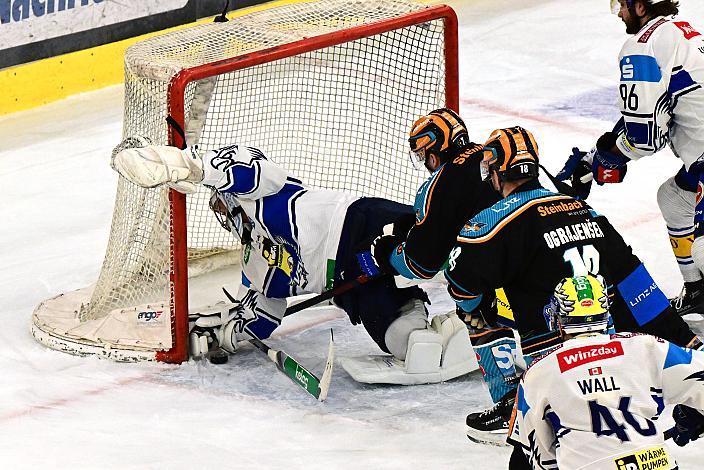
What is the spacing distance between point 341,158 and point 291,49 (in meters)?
0.65

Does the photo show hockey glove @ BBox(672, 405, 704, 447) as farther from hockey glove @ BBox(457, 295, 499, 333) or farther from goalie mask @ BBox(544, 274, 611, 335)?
hockey glove @ BBox(457, 295, 499, 333)

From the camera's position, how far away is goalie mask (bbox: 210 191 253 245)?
461 cm

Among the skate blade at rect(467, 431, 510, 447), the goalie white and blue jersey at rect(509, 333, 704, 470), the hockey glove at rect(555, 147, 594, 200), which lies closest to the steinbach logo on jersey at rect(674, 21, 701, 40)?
the hockey glove at rect(555, 147, 594, 200)

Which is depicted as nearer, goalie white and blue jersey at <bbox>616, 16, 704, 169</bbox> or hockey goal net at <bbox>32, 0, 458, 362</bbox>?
goalie white and blue jersey at <bbox>616, 16, 704, 169</bbox>

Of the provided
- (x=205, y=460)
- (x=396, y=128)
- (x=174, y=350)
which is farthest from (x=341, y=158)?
(x=205, y=460)

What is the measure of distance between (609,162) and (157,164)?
4.84 feet

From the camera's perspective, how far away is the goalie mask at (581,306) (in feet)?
9.80

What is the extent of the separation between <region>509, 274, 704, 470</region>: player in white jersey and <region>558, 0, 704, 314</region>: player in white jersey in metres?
1.62

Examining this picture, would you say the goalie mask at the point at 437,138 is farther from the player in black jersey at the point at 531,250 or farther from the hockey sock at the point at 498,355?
the hockey sock at the point at 498,355

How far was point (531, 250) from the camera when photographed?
365cm

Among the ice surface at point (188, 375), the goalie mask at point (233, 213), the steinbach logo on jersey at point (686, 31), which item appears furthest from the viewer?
the goalie mask at point (233, 213)

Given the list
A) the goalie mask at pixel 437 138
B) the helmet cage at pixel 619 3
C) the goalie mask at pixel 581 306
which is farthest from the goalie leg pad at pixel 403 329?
the goalie mask at pixel 581 306

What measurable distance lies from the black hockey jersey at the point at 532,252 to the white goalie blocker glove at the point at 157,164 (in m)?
0.99

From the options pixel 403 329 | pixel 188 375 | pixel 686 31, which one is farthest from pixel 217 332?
pixel 686 31
